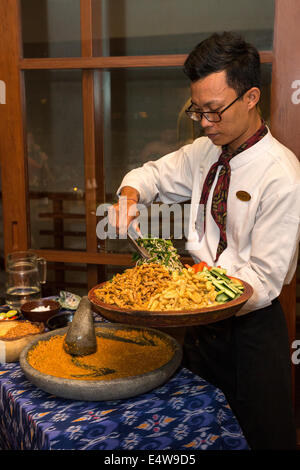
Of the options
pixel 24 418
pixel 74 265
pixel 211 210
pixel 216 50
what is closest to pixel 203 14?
pixel 216 50

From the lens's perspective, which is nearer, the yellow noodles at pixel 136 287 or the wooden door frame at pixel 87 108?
the yellow noodles at pixel 136 287

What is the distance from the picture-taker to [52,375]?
1.22 m

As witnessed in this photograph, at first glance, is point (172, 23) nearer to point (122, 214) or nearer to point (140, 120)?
point (140, 120)

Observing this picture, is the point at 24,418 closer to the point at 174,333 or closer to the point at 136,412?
the point at 136,412

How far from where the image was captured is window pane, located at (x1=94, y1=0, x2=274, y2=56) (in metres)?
2.17

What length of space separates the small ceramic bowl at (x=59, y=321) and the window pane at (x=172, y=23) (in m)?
1.38

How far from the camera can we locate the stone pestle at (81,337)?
1333 mm

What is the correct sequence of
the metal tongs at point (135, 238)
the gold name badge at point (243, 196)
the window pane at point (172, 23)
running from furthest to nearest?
1. the window pane at point (172, 23)
2. the gold name badge at point (243, 196)
3. the metal tongs at point (135, 238)

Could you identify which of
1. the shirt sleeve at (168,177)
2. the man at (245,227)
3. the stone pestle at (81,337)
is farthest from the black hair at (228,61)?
the stone pestle at (81,337)

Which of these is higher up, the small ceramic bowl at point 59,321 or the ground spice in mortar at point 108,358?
the ground spice in mortar at point 108,358

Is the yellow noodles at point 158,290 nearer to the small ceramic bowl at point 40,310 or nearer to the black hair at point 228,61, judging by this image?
the small ceramic bowl at point 40,310

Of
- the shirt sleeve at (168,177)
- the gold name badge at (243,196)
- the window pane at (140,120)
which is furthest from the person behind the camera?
the window pane at (140,120)

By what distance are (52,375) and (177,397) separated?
346 millimetres

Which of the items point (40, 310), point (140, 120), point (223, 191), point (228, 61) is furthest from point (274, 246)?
point (140, 120)
